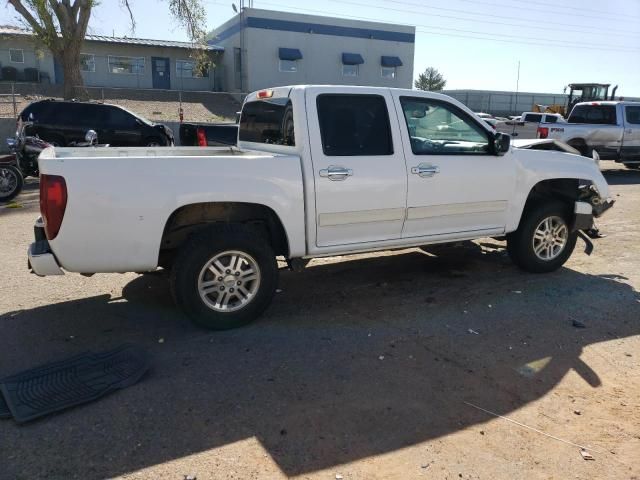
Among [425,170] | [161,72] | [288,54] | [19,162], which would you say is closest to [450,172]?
[425,170]

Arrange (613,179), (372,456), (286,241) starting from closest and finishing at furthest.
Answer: (372,456) → (286,241) → (613,179)

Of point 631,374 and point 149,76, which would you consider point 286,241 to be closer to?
point 631,374

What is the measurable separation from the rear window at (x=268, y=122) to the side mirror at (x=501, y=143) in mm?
2075

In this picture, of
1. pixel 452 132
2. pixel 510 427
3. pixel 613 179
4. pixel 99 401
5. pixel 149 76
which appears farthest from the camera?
pixel 149 76

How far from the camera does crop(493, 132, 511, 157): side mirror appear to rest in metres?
5.39

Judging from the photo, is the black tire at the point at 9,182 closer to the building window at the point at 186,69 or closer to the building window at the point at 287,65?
the building window at the point at 287,65

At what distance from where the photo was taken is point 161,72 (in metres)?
38.1

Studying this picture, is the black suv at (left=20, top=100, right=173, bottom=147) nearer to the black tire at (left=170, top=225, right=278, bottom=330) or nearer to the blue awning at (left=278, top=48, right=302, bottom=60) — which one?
the black tire at (left=170, top=225, right=278, bottom=330)

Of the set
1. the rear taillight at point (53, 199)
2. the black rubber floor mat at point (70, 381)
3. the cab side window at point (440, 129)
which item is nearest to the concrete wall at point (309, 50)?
the cab side window at point (440, 129)

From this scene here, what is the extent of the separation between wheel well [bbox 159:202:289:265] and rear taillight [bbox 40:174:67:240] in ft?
2.45

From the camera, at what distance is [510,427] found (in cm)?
327

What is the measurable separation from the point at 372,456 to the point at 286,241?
2176mm

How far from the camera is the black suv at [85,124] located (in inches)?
594

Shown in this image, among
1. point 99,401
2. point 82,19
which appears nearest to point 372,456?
point 99,401
